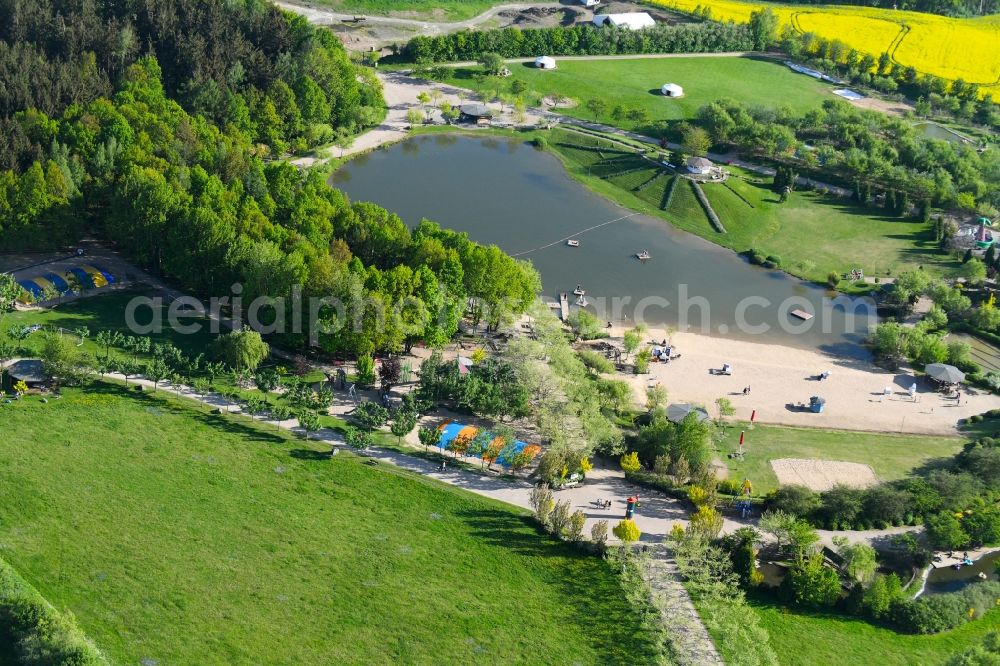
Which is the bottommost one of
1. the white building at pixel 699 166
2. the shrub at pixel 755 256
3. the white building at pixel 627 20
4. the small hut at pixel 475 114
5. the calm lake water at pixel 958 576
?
the calm lake water at pixel 958 576

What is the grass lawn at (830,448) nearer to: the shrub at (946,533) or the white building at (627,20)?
the shrub at (946,533)

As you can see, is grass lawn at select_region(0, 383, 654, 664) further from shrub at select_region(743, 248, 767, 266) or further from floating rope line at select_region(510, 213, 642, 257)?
shrub at select_region(743, 248, 767, 266)

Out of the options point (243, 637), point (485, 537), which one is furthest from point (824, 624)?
point (243, 637)

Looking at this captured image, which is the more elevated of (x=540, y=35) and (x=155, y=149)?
(x=540, y=35)

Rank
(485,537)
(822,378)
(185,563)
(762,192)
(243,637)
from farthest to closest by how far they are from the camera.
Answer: (762,192)
(822,378)
(485,537)
(185,563)
(243,637)

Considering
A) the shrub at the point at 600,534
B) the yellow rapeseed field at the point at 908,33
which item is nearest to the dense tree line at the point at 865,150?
the yellow rapeseed field at the point at 908,33

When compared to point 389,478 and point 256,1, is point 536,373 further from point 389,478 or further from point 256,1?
point 256,1

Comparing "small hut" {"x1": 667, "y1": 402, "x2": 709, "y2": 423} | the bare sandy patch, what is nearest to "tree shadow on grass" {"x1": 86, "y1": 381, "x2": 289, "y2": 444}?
"small hut" {"x1": 667, "y1": 402, "x2": 709, "y2": 423}
